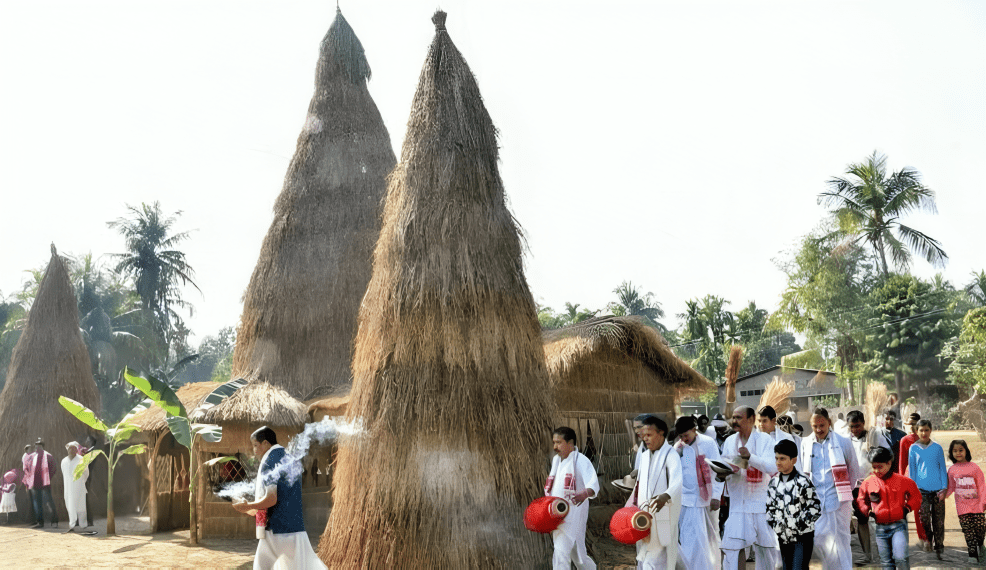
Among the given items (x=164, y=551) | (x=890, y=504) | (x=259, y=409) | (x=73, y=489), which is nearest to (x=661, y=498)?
(x=890, y=504)

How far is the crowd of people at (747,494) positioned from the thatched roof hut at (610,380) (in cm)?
380

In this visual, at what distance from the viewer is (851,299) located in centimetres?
3447

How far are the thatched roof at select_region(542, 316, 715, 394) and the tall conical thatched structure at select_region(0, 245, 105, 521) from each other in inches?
452

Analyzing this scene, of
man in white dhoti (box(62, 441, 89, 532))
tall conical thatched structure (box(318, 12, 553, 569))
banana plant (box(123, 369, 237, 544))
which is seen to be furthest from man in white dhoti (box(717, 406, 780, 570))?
man in white dhoti (box(62, 441, 89, 532))

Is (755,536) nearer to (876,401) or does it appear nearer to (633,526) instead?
(633,526)

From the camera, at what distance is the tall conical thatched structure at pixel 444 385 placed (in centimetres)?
841

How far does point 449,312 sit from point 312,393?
22.4ft

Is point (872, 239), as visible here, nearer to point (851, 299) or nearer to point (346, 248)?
point (851, 299)

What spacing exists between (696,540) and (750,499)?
68cm

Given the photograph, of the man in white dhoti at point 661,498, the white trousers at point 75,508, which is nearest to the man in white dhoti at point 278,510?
the man in white dhoti at point 661,498

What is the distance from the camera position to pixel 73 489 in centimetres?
1457

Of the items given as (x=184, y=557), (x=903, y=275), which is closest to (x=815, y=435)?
Answer: (x=184, y=557)

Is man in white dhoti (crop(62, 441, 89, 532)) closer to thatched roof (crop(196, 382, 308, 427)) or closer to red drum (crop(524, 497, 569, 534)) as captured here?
thatched roof (crop(196, 382, 308, 427))

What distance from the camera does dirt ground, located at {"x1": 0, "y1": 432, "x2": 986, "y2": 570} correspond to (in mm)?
9711
